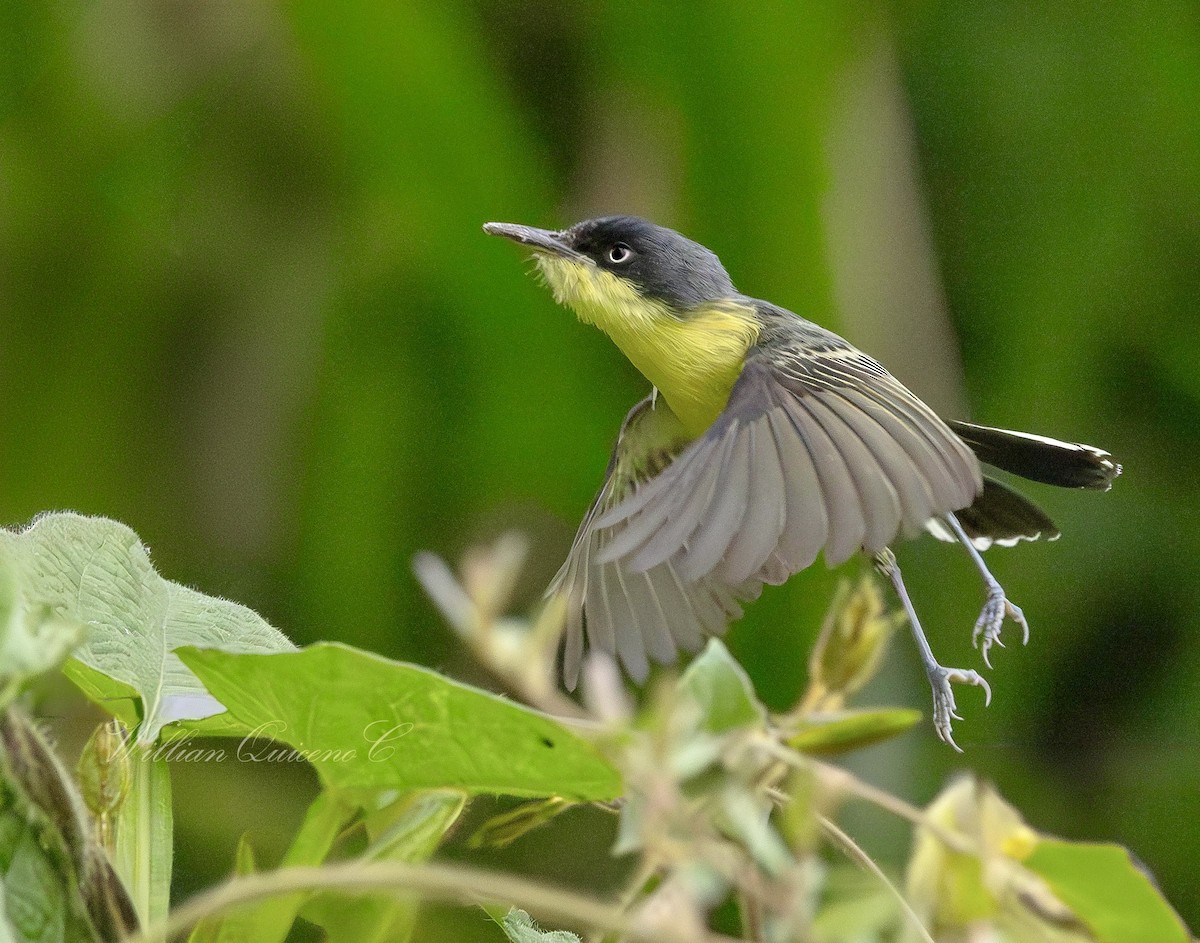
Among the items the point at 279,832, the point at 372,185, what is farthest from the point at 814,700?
the point at 372,185

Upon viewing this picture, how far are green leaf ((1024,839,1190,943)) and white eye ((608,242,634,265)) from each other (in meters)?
1.25

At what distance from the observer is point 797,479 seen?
1053 millimetres

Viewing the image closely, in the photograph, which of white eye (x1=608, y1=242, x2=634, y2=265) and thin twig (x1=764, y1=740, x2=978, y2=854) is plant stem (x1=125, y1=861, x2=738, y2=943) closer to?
thin twig (x1=764, y1=740, x2=978, y2=854)

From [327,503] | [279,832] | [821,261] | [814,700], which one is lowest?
[279,832]

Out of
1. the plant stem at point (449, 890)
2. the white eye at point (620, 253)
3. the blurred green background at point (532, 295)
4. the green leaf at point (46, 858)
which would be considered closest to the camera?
the plant stem at point (449, 890)

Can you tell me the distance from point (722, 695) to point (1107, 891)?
120 mm

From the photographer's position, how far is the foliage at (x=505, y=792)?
320mm

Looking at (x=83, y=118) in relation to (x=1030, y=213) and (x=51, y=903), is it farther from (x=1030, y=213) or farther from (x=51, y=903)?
(x=51, y=903)

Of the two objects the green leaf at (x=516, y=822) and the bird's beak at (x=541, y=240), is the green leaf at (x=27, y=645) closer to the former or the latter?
the green leaf at (x=516, y=822)

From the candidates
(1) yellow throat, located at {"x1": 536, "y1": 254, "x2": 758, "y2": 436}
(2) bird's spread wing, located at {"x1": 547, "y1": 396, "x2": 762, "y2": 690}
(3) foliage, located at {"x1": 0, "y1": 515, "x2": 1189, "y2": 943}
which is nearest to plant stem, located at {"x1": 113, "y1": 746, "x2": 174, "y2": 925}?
(3) foliage, located at {"x1": 0, "y1": 515, "x2": 1189, "y2": 943}

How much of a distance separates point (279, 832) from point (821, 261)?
3.95 ft

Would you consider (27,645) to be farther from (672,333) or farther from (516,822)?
(672,333)

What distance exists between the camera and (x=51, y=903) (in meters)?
0.47

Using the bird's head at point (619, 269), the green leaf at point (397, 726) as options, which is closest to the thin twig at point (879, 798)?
the green leaf at point (397, 726)
